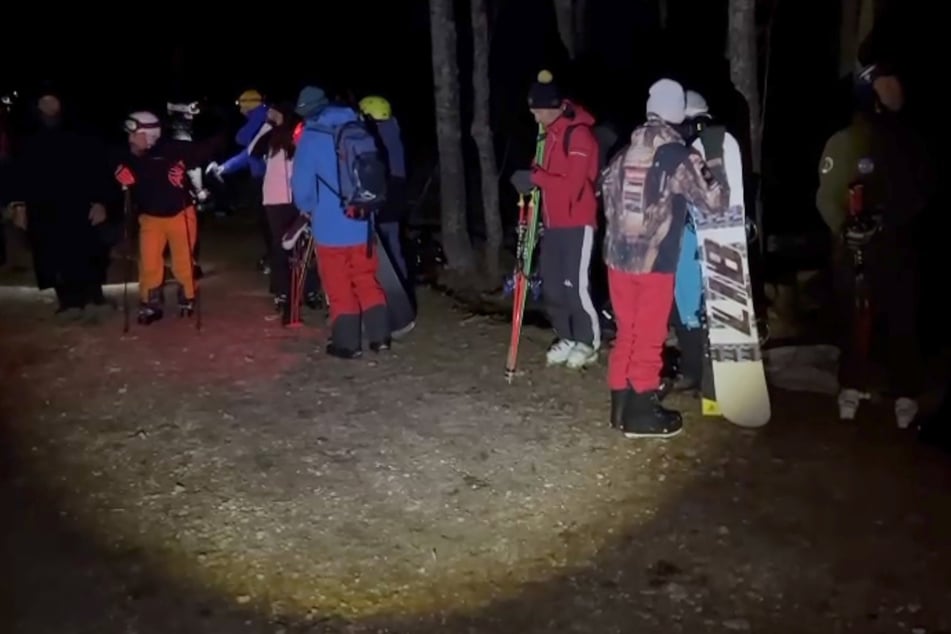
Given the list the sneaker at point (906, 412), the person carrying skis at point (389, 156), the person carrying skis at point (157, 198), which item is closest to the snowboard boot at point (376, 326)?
the person carrying skis at point (389, 156)

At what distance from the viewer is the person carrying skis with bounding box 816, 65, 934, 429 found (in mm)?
6676

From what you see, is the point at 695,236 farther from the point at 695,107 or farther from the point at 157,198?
the point at 157,198

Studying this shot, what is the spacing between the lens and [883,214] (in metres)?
6.71

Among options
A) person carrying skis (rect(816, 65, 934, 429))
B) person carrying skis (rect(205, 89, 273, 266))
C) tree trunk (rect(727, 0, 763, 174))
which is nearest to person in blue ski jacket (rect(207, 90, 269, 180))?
person carrying skis (rect(205, 89, 273, 266))

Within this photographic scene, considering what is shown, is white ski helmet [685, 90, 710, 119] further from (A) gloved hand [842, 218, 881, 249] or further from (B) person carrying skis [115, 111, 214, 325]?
(B) person carrying skis [115, 111, 214, 325]

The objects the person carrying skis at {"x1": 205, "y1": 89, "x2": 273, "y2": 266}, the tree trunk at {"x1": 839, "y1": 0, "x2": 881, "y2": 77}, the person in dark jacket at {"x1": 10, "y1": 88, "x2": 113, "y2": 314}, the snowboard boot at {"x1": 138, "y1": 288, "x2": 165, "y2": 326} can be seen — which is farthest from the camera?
the person carrying skis at {"x1": 205, "y1": 89, "x2": 273, "y2": 266}

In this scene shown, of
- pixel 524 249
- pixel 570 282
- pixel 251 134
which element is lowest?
pixel 570 282

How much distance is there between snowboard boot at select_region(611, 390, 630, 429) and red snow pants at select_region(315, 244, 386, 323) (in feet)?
8.05

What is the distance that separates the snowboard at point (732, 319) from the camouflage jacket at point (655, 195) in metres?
0.20

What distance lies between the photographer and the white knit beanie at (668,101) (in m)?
6.78

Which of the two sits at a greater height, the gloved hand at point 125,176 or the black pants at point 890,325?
the gloved hand at point 125,176

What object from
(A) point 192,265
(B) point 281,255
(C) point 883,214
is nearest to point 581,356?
(C) point 883,214

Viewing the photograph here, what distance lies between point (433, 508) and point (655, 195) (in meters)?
2.20

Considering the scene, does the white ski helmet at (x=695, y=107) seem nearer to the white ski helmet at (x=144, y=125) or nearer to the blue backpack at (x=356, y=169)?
the blue backpack at (x=356, y=169)
